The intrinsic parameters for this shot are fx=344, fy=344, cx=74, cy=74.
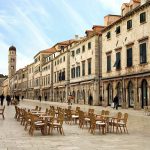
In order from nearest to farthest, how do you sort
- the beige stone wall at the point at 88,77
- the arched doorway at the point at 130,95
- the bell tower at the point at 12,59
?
the arched doorway at the point at 130,95 → the beige stone wall at the point at 88,77 → the bell tower at the point at 12,59

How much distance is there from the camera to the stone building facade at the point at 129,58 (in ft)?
112

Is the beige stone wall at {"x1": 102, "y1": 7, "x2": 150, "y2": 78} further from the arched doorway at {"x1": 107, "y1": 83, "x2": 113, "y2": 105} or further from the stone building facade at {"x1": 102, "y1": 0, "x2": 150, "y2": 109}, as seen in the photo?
the arched doorway at {"x1": 107, "y1": 83, "x2": 113, "y2": 105}

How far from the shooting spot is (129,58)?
123 ft

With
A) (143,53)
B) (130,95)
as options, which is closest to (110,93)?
(130,95)

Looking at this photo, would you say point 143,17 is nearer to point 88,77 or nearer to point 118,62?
point 118,62

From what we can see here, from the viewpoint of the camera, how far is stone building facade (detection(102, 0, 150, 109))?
3412 cm

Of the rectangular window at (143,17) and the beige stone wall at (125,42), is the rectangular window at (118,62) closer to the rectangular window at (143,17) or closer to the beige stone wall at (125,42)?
the beige stone wall at (125,42)

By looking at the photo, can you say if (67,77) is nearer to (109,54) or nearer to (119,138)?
(109,54)

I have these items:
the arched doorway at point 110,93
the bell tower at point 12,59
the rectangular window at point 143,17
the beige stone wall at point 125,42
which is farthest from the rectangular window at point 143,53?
the bell tower at point 12,59

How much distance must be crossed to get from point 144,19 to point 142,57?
379 cm

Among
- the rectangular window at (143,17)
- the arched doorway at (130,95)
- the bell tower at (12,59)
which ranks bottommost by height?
the arched doorway at (130,95)

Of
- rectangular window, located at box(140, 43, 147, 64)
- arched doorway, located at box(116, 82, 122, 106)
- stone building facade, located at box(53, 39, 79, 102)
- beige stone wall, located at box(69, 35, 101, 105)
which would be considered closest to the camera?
rectangular window, located at box(140, 43, 147, 64)

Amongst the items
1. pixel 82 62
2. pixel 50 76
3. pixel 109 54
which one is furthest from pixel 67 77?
pixel 109 54

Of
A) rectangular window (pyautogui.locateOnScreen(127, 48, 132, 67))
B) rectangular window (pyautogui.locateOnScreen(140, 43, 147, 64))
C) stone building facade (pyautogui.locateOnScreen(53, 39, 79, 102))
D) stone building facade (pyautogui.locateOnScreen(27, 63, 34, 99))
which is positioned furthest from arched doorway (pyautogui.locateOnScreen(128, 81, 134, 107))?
stone building facade (pyautogui.locateOnScreen(27, 63, 34, 99))
